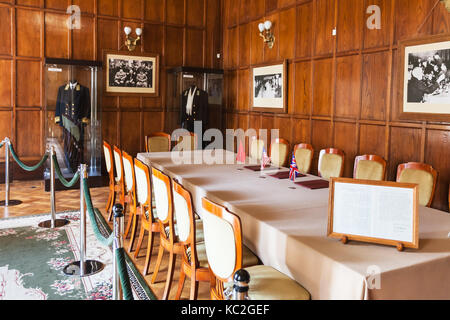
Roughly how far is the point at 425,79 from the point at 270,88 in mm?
3098

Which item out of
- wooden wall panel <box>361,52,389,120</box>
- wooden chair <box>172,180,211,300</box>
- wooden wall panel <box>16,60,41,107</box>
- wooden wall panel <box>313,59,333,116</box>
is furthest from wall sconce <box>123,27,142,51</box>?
wooden chair <box>172,180,211,300</box>

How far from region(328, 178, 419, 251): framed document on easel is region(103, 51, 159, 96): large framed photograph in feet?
22.0

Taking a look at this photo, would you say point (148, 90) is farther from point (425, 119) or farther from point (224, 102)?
point (425, 119)

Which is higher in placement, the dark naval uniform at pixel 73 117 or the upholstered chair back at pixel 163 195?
the dark naval uniform at pixel 73 117

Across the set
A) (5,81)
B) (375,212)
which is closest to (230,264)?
(375,212)

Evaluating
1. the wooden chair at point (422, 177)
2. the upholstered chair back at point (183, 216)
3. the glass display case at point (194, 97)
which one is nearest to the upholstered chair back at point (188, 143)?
the glass display case at point (194, 97)

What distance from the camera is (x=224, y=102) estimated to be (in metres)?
8.62

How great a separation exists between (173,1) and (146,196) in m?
6.14

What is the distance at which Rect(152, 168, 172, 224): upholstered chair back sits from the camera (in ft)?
9.50

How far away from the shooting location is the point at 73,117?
705 cm

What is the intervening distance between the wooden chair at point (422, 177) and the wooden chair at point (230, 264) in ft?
6.10

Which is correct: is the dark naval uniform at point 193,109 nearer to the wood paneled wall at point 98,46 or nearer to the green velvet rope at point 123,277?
the wood paneled wall at point 98,46

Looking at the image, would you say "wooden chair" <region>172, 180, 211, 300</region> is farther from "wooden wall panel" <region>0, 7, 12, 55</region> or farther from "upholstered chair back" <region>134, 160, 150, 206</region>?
"wooden wall panel" <region>0, 7, 12, 55</region>

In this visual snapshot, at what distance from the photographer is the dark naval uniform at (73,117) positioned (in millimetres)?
6949
